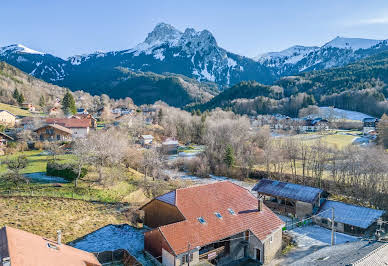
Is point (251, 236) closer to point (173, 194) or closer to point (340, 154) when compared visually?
point (173, 194)

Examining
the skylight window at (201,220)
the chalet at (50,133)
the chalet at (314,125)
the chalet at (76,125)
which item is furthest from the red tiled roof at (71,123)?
the chalet at (314,125)

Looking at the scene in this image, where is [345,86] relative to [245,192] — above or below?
above

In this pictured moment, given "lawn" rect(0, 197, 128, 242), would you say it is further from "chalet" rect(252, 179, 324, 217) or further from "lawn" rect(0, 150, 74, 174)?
"chalet" rect(252, 179, 324, 217)

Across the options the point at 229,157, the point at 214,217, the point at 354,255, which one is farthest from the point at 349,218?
the point at 229,157

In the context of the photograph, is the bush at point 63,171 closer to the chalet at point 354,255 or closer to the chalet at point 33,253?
the chalet at point 33,253

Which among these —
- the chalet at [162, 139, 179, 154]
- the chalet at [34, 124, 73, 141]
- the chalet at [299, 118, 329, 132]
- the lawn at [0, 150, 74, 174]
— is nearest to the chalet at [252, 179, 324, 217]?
the lawn at [0, 150, 74, 174]

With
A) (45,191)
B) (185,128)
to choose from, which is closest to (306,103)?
(185,128)
